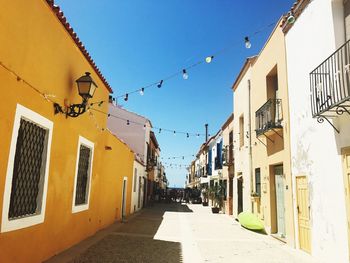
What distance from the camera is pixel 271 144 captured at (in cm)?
1110

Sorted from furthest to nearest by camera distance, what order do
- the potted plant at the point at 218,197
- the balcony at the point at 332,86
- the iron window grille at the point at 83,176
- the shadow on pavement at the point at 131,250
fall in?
the potted plant at the point at 218,197, the iron window grille at the point at 83,176, the shadow on pavement at the point at 131,250, the balcony at the point at 332,86

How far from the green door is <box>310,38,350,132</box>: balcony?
4055 millimetres

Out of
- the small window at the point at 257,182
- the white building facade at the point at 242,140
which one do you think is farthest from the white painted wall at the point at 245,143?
the small window at the point at 257,182

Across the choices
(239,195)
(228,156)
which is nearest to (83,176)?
(239,195)

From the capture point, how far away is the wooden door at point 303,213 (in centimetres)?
812

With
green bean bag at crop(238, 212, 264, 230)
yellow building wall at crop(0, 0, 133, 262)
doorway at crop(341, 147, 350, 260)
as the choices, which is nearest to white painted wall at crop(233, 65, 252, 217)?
green bean bag at crop(238, 212, 264, 230)

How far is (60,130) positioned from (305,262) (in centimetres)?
593

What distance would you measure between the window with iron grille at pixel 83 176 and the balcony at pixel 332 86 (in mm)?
5609

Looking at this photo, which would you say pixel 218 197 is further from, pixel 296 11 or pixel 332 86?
pixel 332 86

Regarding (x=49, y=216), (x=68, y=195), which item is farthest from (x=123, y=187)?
(x=49, y=216)

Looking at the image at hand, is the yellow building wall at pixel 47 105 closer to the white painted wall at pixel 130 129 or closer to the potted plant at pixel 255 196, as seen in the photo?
the potted plant at pixel 255 196

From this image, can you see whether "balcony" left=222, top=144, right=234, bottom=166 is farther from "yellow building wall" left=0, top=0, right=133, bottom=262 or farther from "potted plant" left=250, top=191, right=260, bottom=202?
"yellow building wall" left=0, top=0, right=133, bottom=262

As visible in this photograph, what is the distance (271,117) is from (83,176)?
Result: 5991 millimetres

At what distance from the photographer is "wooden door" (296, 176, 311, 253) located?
8117mm
